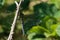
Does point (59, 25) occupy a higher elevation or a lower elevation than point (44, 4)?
lower

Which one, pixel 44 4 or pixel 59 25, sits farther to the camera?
pixel 44 4

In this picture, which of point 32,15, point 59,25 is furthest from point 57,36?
point 32,15

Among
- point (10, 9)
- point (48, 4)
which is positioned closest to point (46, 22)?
point (48, 4)

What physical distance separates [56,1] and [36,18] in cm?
15

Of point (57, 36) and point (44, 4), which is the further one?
point (44, 4)

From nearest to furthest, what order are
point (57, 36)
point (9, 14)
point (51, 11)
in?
point (57, 36)
point (51, 11)
point (9, 14)

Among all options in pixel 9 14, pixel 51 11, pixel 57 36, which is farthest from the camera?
pixel 9 14

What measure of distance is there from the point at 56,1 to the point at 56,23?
0.54 feet

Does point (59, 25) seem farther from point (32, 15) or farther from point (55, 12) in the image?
point (32, 15)

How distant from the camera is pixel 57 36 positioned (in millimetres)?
904

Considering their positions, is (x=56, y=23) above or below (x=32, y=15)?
below

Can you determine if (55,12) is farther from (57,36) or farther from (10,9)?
(10,9)

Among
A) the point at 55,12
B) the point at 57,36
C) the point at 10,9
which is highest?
the point at 10,9

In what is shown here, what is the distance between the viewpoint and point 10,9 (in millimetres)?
1134
